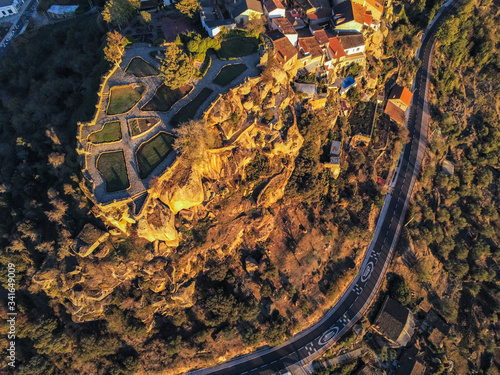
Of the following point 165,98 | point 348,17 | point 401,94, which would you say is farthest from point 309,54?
point 165,98

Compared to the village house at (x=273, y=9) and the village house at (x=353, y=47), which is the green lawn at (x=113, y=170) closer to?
the village house at (x=273, y=9)

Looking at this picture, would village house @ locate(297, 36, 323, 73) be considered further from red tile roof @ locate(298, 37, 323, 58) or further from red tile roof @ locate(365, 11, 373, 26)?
red tile roof @ locate(365, 11, 373, 26)

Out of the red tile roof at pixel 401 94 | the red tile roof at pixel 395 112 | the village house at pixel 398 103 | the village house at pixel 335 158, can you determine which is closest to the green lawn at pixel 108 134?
the village house at pixel 335 158

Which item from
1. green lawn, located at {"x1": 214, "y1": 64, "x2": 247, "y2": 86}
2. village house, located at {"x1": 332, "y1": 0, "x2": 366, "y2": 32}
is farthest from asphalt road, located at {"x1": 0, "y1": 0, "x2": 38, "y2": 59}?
village house, located at {"x1": 332, "y1": 0, "x2": 366, "y2": 32}

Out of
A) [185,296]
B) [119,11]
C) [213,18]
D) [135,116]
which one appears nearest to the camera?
[135,116]

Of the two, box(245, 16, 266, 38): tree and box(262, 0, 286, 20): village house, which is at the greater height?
box(262, 0, 286, 20): village house

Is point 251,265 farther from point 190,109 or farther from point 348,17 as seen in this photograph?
point 348,17
